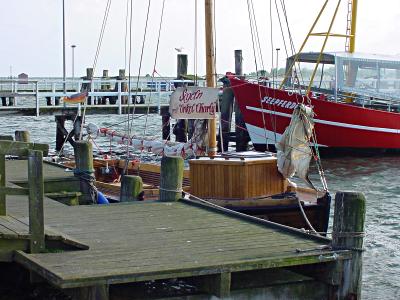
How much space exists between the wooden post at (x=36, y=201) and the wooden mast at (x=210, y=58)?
308 inches

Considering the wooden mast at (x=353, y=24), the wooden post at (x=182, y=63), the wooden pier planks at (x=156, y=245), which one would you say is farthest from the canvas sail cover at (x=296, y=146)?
the wooden post at (x=182, y=63)

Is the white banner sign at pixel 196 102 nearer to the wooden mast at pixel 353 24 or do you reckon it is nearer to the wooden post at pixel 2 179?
the wooden post at pixel 2 179

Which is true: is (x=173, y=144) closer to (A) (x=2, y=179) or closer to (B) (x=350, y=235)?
(A) (x=2, y=179)

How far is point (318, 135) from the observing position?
31203 millimetres

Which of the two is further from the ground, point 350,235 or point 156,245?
point 350,235

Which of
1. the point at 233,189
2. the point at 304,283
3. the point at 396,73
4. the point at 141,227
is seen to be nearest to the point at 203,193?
the point at 233,189

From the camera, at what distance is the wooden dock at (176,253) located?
762cm

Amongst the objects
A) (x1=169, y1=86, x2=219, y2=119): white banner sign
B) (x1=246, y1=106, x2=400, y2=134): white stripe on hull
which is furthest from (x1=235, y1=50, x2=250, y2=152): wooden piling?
(x1=169, y1=86, x2=219, y2=119): white banner sign

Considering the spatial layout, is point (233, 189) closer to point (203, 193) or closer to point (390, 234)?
point (203, 193)

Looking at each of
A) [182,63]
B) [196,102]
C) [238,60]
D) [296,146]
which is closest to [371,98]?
[238,60]

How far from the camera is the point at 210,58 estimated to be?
15.8 metres

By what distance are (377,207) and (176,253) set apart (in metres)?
13.6

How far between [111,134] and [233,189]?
336 inches

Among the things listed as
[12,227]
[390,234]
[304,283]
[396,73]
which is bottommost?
[390,234]
